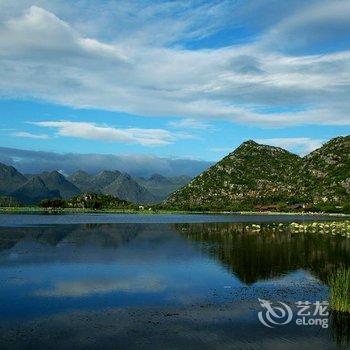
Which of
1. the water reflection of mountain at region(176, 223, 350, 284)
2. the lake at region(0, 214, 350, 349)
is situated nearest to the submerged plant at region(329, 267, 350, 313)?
the lake at region(0, 214, 350, 349)

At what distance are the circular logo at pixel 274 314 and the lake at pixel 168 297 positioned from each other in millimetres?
91

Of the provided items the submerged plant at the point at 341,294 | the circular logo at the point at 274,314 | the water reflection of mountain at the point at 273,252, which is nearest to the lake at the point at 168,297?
the circular logo at the point at 274,314

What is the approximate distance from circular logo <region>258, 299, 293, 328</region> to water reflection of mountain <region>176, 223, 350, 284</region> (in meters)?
11.7

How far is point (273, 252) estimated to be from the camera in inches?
3226

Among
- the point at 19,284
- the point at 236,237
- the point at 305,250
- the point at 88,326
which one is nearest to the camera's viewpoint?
the point at 88,326

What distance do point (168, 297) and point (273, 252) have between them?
38187 mm

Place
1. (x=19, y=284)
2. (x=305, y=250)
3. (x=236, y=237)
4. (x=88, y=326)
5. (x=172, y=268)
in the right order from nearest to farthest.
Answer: (x=88, y=326)
(x=19, y=284)
(x=172, y=268)
(x=305, y=250)
(x=236, y=237)

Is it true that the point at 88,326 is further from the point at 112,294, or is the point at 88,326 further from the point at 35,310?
the point at 112,294

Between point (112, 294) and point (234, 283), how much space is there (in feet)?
47.3

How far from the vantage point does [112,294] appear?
48312 millimetres

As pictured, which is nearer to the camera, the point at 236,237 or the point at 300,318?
the point at 300,318

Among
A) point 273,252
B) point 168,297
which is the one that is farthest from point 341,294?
point 273,252

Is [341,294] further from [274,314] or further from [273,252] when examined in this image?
[273,252]

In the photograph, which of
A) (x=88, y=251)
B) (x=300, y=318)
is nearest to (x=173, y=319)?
A: (x=300, y=318)
